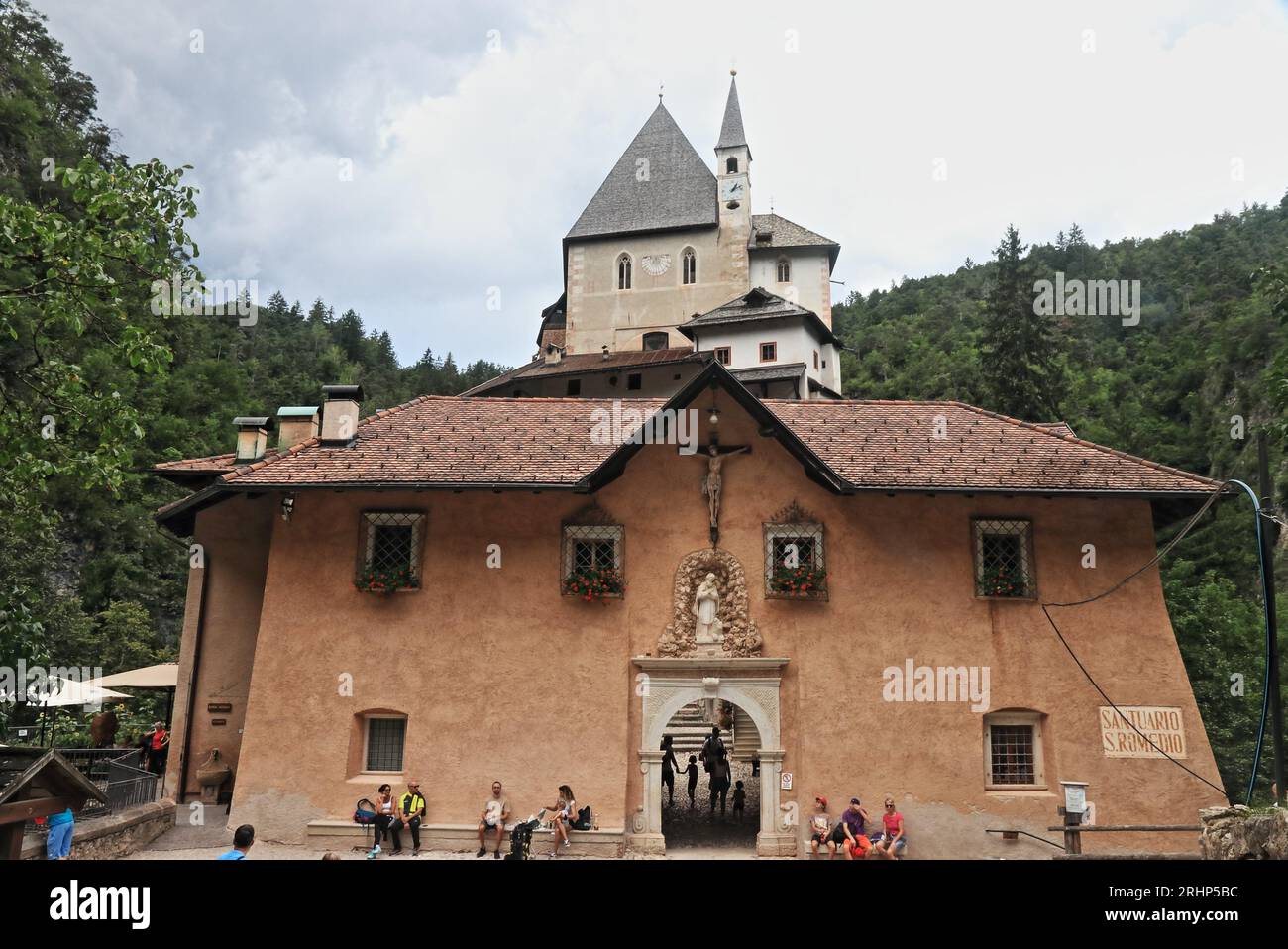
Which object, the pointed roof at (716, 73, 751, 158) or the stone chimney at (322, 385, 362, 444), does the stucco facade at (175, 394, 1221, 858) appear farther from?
the pointed roof at (716, 73, 751, 158)

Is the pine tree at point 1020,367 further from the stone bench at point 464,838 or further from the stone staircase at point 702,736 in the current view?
the stone bench at point 464,838

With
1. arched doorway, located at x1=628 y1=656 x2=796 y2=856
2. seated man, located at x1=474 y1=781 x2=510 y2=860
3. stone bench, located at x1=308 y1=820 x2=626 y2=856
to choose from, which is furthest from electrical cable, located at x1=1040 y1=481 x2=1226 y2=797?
seated man, located at x1=474 y1=781 x2=510 y2=860

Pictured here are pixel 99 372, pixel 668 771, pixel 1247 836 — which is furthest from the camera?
pixel 99 372

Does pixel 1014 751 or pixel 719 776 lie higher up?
pixel 1014 751

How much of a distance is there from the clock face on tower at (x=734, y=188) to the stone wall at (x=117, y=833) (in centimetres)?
5280

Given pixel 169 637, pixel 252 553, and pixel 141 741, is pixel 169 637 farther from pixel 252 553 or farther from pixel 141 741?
pixel 252 553

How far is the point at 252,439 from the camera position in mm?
20188

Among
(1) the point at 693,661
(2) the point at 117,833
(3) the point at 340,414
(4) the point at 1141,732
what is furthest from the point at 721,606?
(2) the point at 117,833

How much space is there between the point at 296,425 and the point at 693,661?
33.9 feet

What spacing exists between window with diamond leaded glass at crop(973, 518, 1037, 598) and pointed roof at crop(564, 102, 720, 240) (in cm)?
4696

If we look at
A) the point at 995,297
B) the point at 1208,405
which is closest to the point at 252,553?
Answer: the point at 995,297

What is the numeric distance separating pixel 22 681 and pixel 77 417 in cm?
1107

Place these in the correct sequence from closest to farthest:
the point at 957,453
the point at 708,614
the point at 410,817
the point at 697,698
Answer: the point at 410,817, the point at 697,698, the point at 708,614, the point at 957,453

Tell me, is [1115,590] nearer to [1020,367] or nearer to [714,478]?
[714,478]
